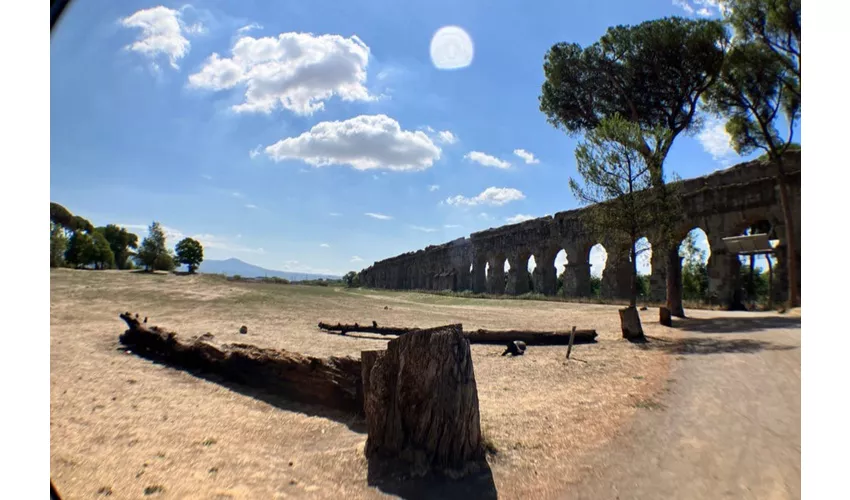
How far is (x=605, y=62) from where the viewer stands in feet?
45.7

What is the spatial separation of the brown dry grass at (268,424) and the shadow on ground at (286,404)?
0.13 feet

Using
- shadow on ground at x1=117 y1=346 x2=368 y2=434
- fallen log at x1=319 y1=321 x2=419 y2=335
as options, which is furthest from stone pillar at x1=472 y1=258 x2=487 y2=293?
shadow on ground at x1=117 y1=346 x2=368 y2=434

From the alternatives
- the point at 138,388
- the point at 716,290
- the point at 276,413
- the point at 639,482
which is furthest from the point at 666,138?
the point at 138,388

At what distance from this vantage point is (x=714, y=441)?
312 centimetres

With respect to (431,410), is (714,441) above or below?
below

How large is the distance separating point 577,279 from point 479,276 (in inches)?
377

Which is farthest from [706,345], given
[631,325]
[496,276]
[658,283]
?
[496,276]

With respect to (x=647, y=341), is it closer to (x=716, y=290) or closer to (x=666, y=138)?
(x=666, y=138)

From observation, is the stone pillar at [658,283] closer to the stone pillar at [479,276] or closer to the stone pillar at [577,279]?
the stone pillar at [577,279]

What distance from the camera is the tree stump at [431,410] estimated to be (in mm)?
2936

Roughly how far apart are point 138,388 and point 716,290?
17745mm

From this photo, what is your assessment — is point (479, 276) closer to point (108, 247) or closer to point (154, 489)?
point (108, 247)

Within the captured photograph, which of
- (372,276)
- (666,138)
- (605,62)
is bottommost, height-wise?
(372,276)

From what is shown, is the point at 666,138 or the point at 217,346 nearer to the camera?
the point at 217,346
